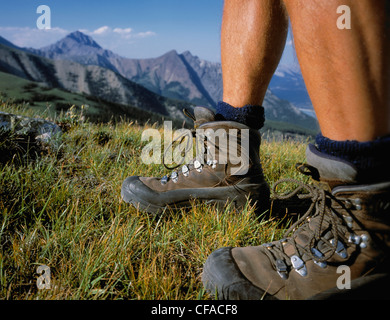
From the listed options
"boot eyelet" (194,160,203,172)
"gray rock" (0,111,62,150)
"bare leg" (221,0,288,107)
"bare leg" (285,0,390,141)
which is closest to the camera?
"bare leg" (285,0,390,141)

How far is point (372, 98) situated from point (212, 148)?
39.6 inches

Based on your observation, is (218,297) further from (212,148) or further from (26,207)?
(26,207)

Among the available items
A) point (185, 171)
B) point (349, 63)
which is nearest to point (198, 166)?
point (185, 171)

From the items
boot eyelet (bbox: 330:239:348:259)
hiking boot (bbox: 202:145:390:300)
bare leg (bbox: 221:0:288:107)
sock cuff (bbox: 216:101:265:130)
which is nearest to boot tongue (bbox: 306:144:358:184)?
hiking boot (bbox: 202:145:390:300)

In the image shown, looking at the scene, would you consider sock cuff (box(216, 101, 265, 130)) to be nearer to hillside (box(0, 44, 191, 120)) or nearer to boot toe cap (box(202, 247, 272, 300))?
boot toe cap (box(202, 247, 272, 300))

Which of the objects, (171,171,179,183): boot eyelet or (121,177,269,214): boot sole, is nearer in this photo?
(121,177,269,214): boot sole

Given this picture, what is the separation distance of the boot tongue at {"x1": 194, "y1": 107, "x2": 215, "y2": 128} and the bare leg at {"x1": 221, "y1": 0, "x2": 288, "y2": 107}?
0.14m

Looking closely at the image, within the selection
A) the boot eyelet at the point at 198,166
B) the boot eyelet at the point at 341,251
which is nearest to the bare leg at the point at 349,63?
the boot eyelet at the point at 341,251

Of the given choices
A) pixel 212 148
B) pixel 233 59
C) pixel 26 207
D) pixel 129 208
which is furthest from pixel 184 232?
pixel 233 59

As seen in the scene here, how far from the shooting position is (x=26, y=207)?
176 centimetres

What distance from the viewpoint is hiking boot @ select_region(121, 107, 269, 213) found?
1.89m

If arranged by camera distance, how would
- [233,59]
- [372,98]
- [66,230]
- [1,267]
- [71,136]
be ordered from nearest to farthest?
1. [372,98]
2. [1,267]
3. [66,230]
4. [233,59]
5. [71,136]

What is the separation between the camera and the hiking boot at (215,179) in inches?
74.2
